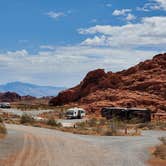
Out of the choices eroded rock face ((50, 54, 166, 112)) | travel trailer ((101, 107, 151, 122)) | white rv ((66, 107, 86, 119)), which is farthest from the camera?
eroded rock face ((50, 54, 166, 112))

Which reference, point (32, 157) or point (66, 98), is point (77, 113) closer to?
point (66, 98)

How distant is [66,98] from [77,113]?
4896 cm

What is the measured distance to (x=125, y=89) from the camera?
108 m

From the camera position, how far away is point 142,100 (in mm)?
95500

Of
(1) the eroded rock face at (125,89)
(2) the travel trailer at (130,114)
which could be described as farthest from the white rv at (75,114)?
(1) the eroded rock face at (125,89)

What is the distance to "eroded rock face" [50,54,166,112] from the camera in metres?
95.8

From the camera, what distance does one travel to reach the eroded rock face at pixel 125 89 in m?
95.8

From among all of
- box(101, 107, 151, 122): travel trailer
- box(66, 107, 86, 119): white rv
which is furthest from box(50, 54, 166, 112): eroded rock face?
box(101, 107, 151, 122): travel trailer

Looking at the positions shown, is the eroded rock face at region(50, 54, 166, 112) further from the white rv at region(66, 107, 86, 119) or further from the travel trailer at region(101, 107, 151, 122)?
the travel trailer at region(101, 107, 151, 122)

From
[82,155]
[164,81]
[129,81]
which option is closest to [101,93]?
[129,81]

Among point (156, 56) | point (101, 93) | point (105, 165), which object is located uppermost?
point (156, 56)

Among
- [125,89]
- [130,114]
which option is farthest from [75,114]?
[125,89]

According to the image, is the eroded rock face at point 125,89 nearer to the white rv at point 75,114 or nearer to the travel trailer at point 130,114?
the white rv at point 75,114

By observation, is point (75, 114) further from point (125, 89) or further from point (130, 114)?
point (125, 89)
